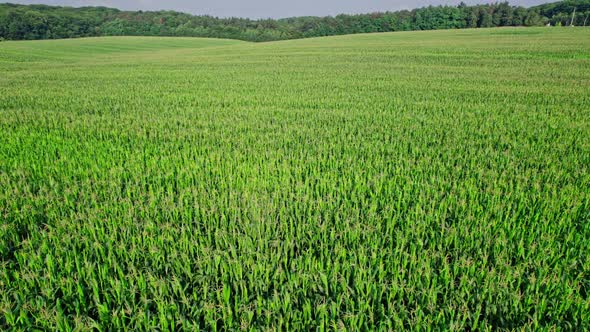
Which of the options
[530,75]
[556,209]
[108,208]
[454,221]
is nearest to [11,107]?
[108,208]

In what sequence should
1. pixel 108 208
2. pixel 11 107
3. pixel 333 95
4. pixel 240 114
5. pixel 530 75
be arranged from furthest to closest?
pixel 530 75, pixel 333 95, pixel 11 107, pixel 240 114, pixel 108 208

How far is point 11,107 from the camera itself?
31.1ft

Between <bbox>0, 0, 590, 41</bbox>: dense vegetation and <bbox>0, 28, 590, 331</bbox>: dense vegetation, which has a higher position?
<bbox>0, 0, 590, 41</bbox>: dense vegetation

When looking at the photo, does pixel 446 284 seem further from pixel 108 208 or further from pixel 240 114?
pixel 240 114

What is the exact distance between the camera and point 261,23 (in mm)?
114562

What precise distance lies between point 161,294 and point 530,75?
58.9ft

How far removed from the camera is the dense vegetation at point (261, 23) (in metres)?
83.0

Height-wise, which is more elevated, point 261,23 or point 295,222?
point 261,23

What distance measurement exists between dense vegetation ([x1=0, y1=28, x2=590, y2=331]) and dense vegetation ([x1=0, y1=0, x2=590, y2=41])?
309ft

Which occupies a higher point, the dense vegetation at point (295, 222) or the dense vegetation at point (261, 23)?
the dense vegetation at point (261, 23)

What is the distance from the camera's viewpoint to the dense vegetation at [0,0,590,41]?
83.0 m

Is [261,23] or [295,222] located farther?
[261,23]

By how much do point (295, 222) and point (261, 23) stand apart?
12090 cm

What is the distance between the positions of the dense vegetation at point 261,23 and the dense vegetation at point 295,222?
9425 cm
